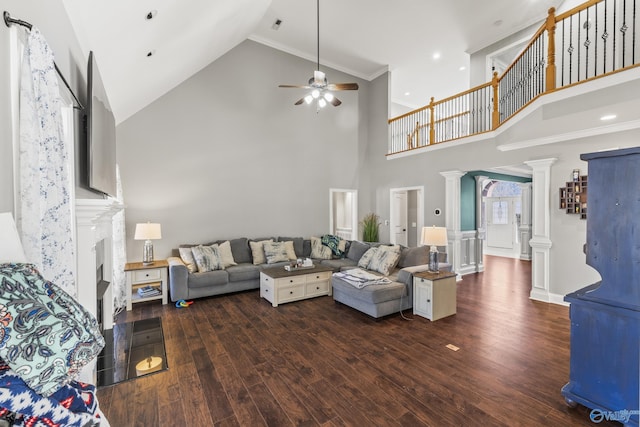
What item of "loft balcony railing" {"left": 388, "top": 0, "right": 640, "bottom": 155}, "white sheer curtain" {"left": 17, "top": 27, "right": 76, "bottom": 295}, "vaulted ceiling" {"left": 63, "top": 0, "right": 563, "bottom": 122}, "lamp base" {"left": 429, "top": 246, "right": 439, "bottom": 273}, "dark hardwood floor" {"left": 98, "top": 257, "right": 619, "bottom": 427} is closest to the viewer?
"white sheer curtain" {"left": 17, "top": 27, "right": 76, "bottom": 295}

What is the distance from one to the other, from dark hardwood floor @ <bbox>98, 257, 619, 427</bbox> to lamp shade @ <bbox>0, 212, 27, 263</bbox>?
1628 mm

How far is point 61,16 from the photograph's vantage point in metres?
1.85

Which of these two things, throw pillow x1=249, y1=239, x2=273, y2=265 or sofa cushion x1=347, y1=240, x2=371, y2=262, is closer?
throw pillow x1=249, y1=239, x2=273, y2=265

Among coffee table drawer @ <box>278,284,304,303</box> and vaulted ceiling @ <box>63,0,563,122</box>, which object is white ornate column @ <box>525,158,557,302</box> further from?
coffee table drawer @ <box>278,284,304,303</box>

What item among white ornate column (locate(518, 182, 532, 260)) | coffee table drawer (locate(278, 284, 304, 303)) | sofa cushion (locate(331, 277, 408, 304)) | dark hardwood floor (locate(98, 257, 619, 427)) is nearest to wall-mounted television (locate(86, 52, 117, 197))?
dark hardwood floor (locate(98, 257, 619, 427))

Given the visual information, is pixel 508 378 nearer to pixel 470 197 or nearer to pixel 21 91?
pixel 21 91

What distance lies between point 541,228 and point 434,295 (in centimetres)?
232

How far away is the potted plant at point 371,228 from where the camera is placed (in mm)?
7180

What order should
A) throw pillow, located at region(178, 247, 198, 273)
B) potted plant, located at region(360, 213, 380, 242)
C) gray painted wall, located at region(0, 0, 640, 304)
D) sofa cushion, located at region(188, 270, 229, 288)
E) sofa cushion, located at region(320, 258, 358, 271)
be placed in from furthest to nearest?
potted plant, located at region(360, 213, 380, 242)
sofa cushion, located at region(320, 258, 358, 271)
gray painted wall, located at region(0, 0, 640, 304)
throw pillow, located at region(178, 247, 198, 273)
sofa cushion, located at region(188, 270, 229, 288)

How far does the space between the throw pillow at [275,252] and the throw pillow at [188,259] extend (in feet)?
4.19

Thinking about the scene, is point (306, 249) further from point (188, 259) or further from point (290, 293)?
point (188, 259)

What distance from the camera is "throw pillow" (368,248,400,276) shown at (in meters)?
4.54

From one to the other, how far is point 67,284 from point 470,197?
22.4 feet

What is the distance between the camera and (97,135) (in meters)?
2.48
